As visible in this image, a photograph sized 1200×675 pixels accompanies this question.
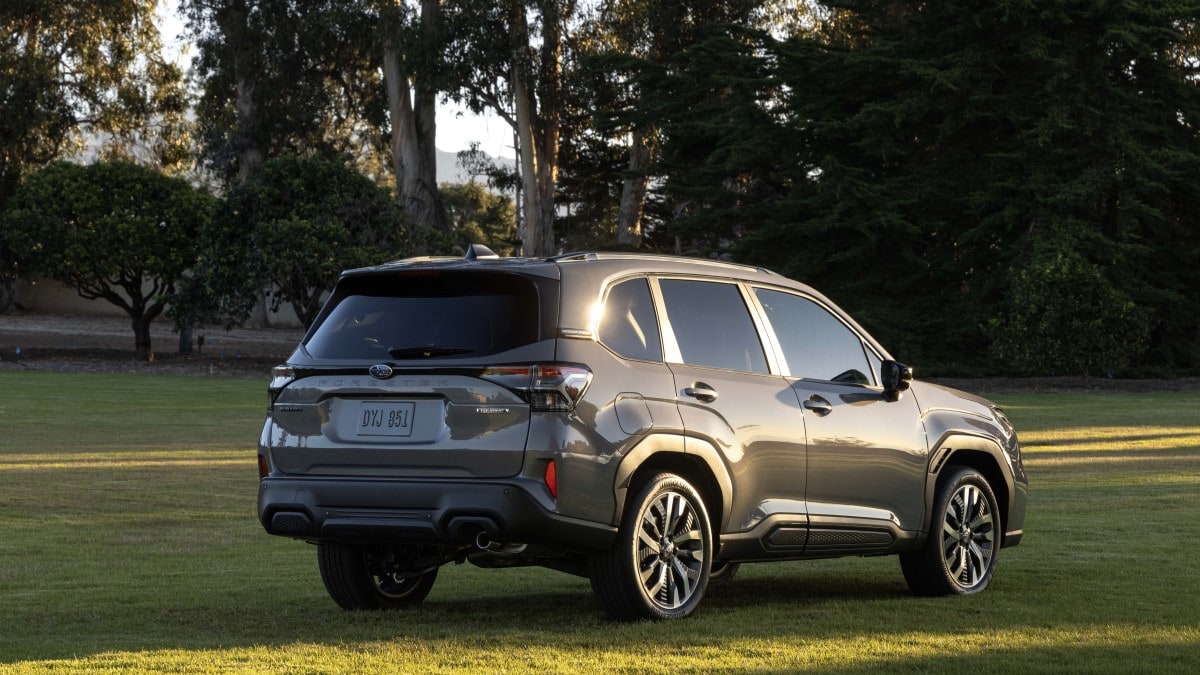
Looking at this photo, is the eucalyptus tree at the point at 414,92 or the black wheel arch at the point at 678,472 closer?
the black wheel arch at the point at 678,472

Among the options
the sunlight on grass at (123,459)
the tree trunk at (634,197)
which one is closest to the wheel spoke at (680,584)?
the sunlight on grass at (123,459)

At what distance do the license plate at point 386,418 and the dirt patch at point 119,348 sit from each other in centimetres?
3542

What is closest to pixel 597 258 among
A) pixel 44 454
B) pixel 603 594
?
pixel 603 594

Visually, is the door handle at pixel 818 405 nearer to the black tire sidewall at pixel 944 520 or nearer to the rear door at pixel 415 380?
the black tire sidewall at pixel 944 520

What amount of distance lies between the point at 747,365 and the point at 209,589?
3.50 m

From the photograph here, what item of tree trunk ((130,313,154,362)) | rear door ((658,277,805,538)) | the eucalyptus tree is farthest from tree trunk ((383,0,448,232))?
rear door ((658,277,805,538))

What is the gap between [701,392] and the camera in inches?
329

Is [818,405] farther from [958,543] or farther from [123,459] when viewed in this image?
[123,459]

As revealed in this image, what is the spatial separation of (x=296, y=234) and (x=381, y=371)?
34.3m

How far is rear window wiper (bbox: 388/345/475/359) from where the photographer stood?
7840mm

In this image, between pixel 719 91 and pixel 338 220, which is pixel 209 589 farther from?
pixel 719 91

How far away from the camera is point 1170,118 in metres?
44.1

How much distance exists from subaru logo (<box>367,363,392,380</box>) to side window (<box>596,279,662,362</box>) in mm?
1010

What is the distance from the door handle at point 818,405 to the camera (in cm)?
904
